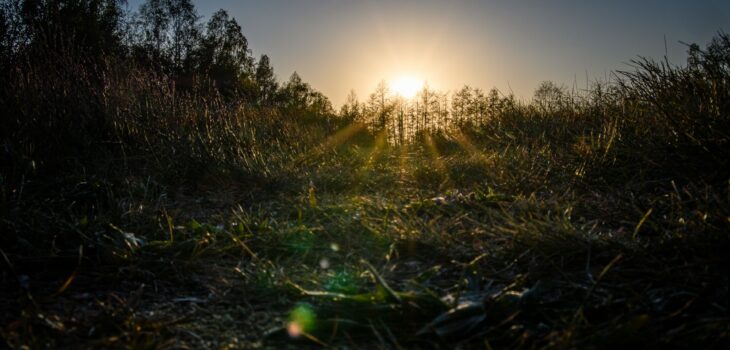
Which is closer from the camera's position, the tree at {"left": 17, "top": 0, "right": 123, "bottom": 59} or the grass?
the grass

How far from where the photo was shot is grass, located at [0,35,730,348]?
4.02 ft

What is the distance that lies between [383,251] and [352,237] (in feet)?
0.86

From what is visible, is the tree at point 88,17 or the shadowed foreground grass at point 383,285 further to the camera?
the tree at point 88,17

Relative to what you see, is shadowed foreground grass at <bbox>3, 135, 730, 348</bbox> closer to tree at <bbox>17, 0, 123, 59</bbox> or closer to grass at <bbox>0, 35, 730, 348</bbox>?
grass at <bbox>0, 35, 730, 348</bbox>

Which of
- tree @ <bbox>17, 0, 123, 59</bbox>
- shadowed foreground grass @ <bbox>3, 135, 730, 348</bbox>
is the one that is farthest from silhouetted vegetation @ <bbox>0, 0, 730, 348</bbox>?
tree @ <bbox>17, 0, 123, 59</bbox>

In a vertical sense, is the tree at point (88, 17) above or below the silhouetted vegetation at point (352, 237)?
above

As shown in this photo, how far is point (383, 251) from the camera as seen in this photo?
80.7 inches

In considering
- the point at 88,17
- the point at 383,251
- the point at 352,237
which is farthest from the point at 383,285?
the point at 88,17

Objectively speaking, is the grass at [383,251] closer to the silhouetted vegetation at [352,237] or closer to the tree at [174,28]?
the silhouetted vegetation at [352,237]

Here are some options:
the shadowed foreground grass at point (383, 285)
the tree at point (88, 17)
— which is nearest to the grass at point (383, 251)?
the shadowed foreground grass at point (383, 285)

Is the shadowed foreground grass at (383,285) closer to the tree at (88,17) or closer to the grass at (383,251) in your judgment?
the grass at (383,251)

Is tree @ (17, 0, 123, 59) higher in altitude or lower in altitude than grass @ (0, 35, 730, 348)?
higher

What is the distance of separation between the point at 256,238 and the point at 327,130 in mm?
7218

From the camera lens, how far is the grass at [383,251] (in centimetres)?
123
